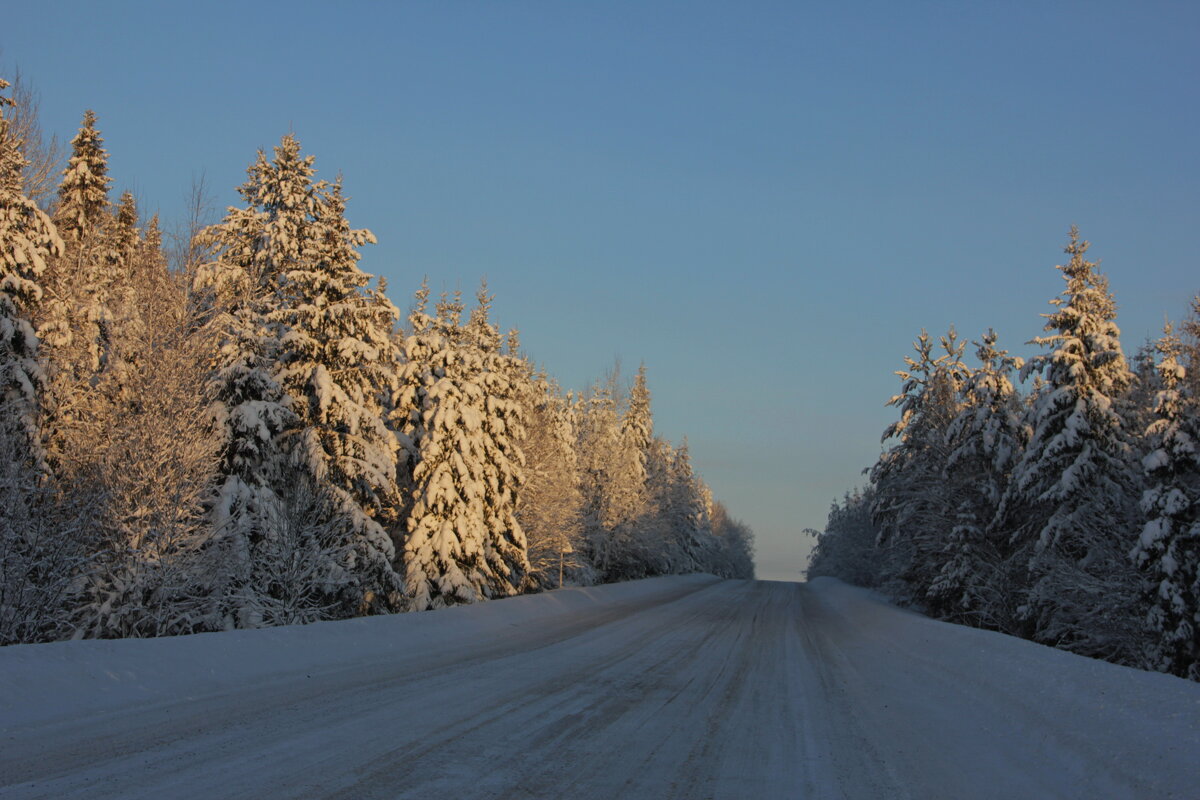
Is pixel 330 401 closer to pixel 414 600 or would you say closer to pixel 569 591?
pixel 414 600

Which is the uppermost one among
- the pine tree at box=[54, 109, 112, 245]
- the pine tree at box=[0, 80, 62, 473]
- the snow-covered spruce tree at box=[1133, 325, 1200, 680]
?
the pine tree at box=[54, 109, 112, 245]

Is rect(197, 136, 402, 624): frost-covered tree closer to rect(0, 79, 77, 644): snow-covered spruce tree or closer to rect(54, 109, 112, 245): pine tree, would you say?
rect(0, 79, 77, 644): snow-covered spruce tree

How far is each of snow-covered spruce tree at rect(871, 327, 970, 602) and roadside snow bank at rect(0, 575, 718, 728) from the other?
68.3 feet

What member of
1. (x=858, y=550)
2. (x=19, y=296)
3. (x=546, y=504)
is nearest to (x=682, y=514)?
(x=858, y=550)

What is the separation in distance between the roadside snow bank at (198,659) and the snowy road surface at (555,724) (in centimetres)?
4

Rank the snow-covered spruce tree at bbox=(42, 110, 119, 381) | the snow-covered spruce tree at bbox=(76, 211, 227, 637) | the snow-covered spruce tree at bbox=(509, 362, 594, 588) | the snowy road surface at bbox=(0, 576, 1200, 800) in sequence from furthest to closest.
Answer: the snow-covered spruce tree at bbox=(509, 362, 594, 588) → the snow-covered spruce tree at bbox=(42, 110, 119, 381) → the snow-covered spruce tree at bbox=(76, 211, 227, 637) → the snowy road surface at bbox=(0, 576, 1200, 800)

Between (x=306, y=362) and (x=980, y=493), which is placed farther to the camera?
(x=980, y=493)

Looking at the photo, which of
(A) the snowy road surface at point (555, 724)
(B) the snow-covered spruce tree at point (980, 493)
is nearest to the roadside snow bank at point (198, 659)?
(A) the snowy road surface at point (555, 724)

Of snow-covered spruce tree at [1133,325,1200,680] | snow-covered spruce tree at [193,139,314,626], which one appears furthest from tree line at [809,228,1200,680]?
snow-covered spruce tree at [193,139,314,626]

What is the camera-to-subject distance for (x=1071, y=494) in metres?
23.6

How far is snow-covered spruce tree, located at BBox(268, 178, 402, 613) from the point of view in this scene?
69.5 feet

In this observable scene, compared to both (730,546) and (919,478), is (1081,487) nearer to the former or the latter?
(919,478)

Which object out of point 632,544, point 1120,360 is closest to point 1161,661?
point 1120,360

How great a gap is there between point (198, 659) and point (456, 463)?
16.9 meters
